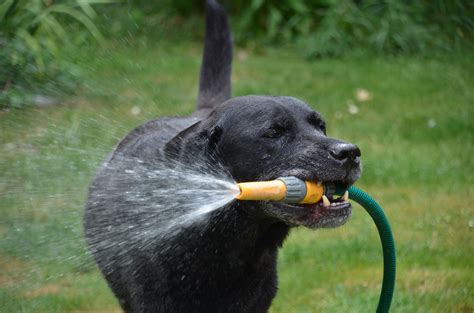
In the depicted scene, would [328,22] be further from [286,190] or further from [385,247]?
[286,190]

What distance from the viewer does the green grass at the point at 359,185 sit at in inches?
186

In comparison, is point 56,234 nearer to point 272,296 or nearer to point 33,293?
point 33,293

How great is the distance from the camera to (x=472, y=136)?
24.0 feet

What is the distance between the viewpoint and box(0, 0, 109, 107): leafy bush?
222 inches

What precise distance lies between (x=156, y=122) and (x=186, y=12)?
6.49 meters

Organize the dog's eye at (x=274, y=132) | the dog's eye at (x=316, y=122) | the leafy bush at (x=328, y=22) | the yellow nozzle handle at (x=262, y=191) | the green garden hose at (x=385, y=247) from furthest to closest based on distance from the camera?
the leafy bush at (x=328, y=22) < the green garden hose at (x=385, y=247) < the dog's eye at (x=316, y=122) < the dog's eye at (x=274, y=132) < the yellow nozzle handle at (x=262, y=191)

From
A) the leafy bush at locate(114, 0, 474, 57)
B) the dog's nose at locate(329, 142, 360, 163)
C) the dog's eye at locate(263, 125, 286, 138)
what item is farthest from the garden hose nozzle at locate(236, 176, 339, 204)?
the leafy bush at locate(114, 0, 474, 57)

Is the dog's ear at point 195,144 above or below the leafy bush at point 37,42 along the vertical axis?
above

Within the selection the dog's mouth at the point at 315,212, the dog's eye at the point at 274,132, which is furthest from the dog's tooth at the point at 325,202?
the dog's eye at the point at 274,132

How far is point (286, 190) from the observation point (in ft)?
10.2

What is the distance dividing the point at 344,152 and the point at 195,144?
25.6 inches

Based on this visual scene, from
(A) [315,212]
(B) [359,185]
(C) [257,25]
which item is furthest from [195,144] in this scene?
(C) [257,25]

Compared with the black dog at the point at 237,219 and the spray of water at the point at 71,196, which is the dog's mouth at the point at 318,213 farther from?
the spray of water at the point at 71,196

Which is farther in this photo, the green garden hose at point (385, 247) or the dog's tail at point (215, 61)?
the dog's tail at point (215, 61)
